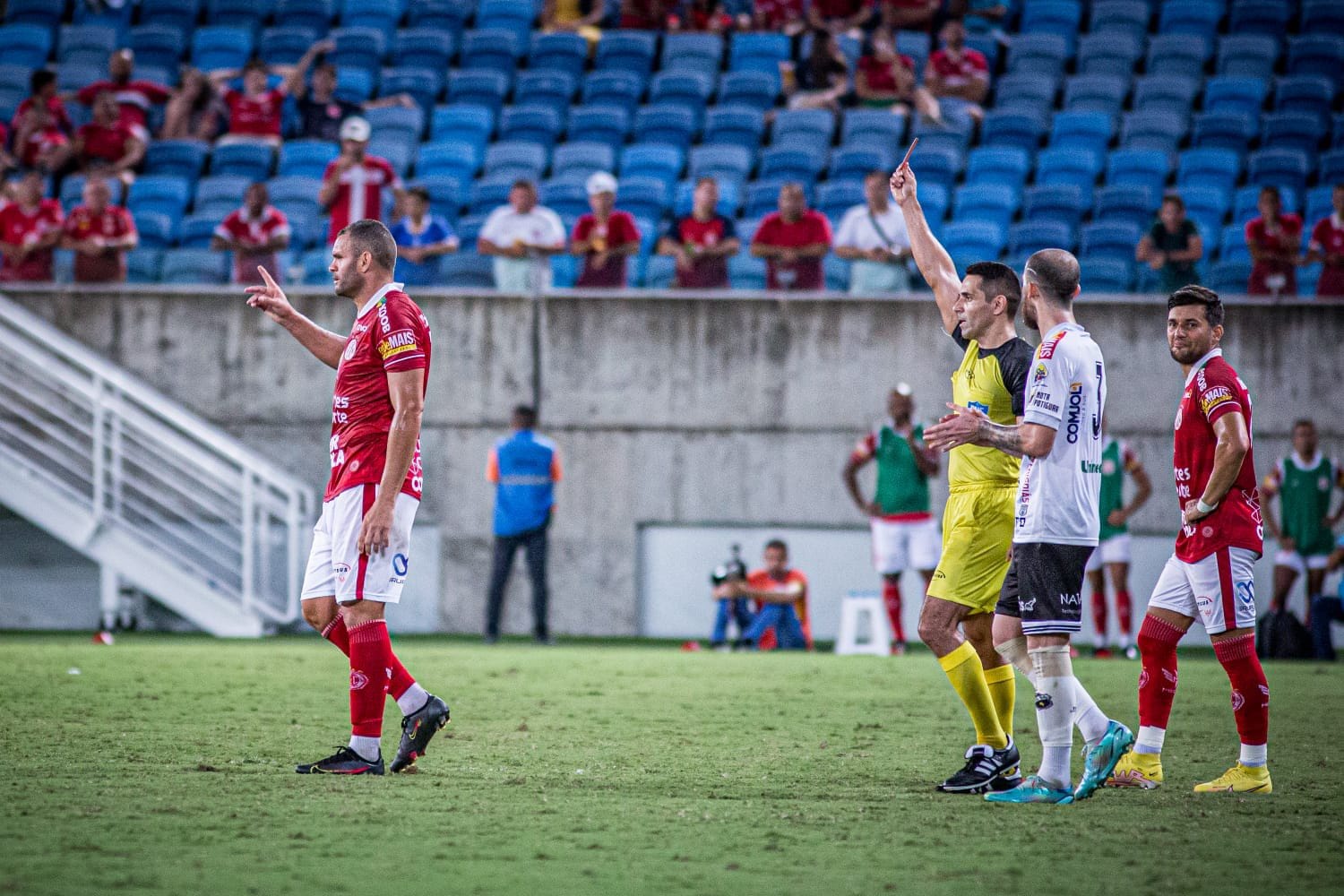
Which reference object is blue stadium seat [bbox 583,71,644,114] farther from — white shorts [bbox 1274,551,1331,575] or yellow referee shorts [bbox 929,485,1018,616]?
yellow referee shorts [bbox 929,485,1018,616]

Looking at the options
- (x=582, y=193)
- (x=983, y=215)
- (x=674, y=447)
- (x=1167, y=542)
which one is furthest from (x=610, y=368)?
(x=1167, y=542)

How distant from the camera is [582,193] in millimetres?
18703

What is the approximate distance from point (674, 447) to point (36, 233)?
7131 mm

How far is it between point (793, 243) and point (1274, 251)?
16.1ft

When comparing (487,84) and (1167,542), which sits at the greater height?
(487,84)

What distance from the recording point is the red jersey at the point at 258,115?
19.7m

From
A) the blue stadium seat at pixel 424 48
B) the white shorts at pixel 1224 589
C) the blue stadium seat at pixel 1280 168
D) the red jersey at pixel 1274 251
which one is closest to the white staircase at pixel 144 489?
the blue stadium seat at pixel 424 48

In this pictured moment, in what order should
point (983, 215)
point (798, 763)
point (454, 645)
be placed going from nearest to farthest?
1. point (798, 763)
2. point (454, 645)
3. point (983, 215)

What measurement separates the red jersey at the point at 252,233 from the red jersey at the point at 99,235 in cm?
105

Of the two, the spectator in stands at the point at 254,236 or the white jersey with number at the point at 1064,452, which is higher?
the spectator in stands at the point at 254,236

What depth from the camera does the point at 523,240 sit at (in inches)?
659

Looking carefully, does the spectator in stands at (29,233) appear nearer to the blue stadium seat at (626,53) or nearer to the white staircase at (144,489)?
the white staircase at (144,489)

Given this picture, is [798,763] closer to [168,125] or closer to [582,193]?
[582,193]

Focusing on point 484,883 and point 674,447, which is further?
point 674,447
